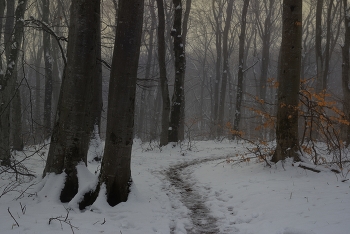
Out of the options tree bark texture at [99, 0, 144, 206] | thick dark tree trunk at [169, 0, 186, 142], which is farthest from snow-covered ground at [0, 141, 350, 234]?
thick dark tree trunk at [169, 0, 186, 142]

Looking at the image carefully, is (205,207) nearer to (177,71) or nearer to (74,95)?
(74,95)

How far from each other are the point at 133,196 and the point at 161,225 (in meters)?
1.16

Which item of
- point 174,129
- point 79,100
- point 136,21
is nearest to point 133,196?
point 79,100

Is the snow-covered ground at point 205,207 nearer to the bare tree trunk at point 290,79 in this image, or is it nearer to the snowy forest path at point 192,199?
the snowy forest path at point 192,199

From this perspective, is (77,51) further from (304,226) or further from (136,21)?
(304,226)

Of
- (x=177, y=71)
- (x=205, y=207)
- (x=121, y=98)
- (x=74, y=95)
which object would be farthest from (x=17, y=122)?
(x=205, y=207)

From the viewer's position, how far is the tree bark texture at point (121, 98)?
5.23 metres

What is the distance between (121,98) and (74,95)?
0.91 m

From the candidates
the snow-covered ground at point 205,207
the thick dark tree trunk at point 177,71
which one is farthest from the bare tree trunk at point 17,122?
the thick dark tree trunk at point 177,71

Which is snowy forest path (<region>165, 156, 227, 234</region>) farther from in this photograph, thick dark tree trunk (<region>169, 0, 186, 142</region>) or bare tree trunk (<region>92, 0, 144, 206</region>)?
thick dark tree trunk (<region>169, 0, 186, 142</region>)

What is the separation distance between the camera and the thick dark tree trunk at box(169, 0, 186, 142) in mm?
13539

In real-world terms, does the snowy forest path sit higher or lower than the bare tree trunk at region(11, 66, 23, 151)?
lower

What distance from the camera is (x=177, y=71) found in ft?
45.6

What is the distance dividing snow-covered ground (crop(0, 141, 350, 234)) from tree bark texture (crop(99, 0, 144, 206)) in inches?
15.5
